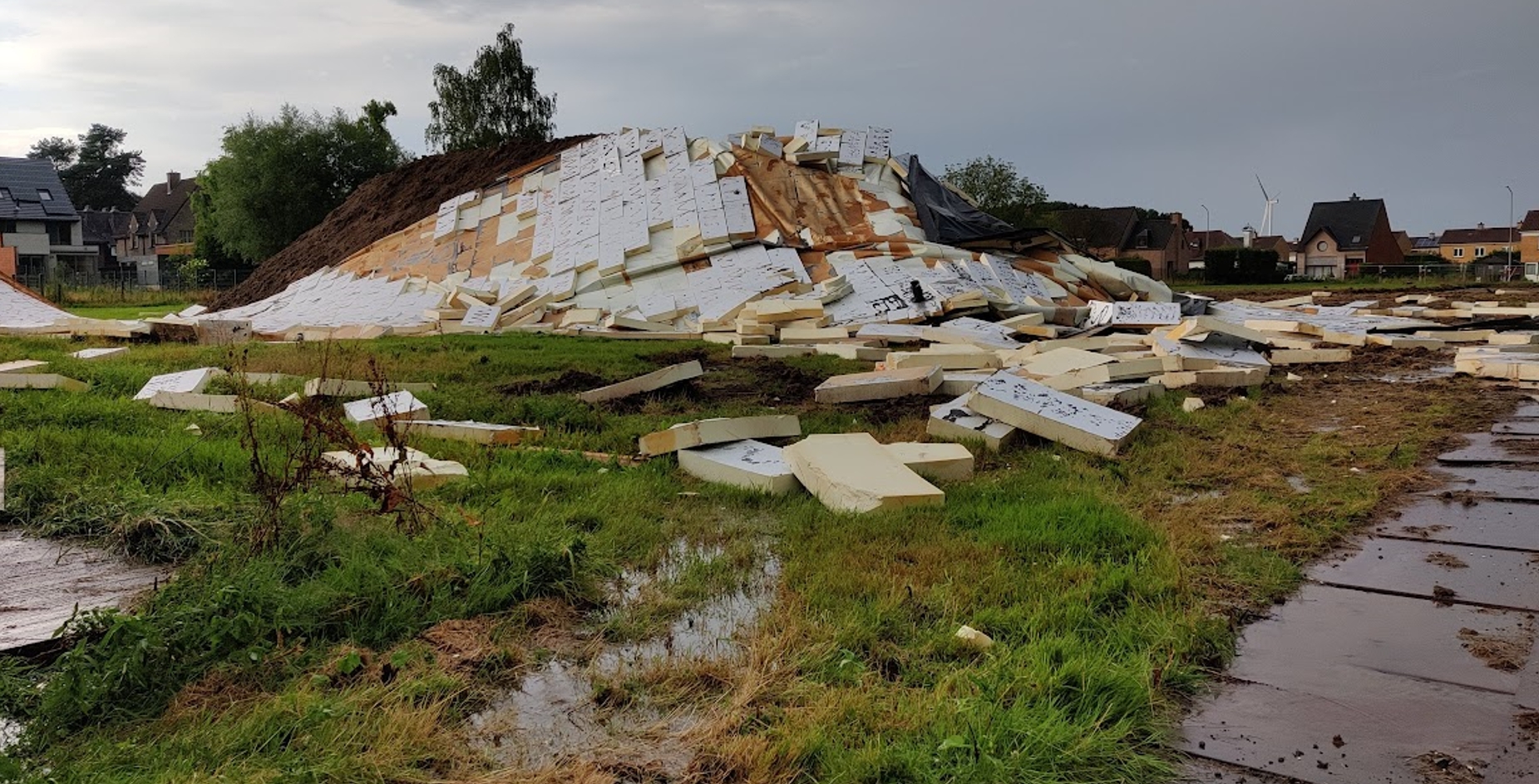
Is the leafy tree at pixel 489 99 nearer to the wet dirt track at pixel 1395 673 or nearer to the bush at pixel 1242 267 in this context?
the bush at pixel 1242 267

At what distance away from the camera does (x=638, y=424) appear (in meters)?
7.18

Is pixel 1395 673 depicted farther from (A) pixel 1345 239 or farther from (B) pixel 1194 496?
(A) pixel 1345 239

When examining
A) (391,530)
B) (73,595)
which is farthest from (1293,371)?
(73,595)

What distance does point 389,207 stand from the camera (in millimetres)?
23344

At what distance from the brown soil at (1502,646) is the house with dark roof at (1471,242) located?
92.9 meters

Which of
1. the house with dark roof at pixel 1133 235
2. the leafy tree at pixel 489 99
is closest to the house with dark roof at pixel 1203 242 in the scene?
the house with dark roof at pixel 1133 235

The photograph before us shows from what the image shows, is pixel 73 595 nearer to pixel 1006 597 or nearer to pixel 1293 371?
pixel 1006 597

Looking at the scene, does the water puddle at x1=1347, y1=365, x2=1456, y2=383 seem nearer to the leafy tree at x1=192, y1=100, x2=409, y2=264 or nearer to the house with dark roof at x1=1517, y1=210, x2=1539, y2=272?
the leafy tree at x1=192, y1=100, x2=409, y2=264

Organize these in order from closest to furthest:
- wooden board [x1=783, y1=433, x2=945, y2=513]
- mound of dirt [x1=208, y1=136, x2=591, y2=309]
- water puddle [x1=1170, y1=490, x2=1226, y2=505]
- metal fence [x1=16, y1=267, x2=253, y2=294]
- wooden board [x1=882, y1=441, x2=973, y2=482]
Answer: wooden board [x1=783, y1=433, x2=945, y2=513], water puddle [x1=1170, y1=490, x2=1226, y2=505], wooden board [x1=882, y1=441, x2=973, y2=482], mound of dirt [x1=208, y1=136, x2=591, y2=309], metal fence [x1=16, y1=267, x2=253, y2=294]

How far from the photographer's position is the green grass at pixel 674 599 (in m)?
2.63

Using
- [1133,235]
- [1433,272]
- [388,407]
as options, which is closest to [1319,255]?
[1133,235]

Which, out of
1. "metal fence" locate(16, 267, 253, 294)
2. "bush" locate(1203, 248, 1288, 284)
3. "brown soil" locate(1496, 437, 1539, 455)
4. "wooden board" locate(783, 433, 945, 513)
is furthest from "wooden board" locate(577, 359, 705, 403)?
"bush" locate(1203, 248, 1288, 284)

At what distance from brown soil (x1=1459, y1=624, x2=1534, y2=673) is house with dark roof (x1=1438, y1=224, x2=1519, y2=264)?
92931mm

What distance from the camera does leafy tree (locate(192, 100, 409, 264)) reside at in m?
40.3
